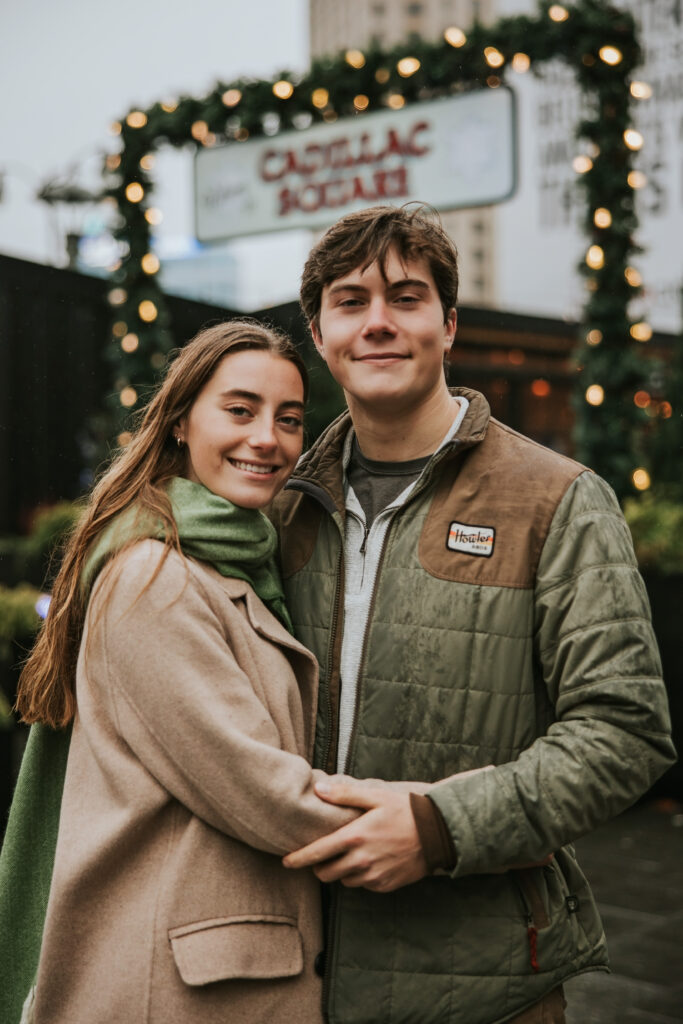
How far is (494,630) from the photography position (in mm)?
1808

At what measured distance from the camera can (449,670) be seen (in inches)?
72.1

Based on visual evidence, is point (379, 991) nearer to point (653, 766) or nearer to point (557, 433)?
point (653, 766)

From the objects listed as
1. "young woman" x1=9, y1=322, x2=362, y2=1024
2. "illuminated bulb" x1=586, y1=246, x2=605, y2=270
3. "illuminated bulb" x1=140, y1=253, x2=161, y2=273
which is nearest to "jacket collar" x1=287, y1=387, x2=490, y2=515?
"young woman" x1=9, y1=322, x2=362, y2=1024

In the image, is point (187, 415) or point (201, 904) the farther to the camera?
point (187, 415)

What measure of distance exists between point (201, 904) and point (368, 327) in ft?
3.41

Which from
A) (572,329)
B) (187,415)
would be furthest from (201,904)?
(572,329)

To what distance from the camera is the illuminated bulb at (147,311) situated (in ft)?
27.3

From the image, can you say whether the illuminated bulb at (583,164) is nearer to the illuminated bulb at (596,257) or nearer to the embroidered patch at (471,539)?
the illuminated bulb at (596,257)

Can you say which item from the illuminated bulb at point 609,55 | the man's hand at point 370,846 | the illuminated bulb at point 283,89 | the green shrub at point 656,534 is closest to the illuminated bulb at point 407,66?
the illuminated bulb at point 283,89

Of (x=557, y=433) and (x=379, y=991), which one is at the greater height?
(x=379, y=991)

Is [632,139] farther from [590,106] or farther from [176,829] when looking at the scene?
[176,829]

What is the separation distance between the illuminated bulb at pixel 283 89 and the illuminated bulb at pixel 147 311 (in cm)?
191

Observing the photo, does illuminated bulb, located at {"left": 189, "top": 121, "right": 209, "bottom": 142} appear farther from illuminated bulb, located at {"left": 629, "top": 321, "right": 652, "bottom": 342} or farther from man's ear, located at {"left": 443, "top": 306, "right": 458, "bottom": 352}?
man's ear, located at {"left": 443, "top": 306, "right": 458, "bottom": 352}

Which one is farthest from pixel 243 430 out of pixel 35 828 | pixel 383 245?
pixel 35 828
